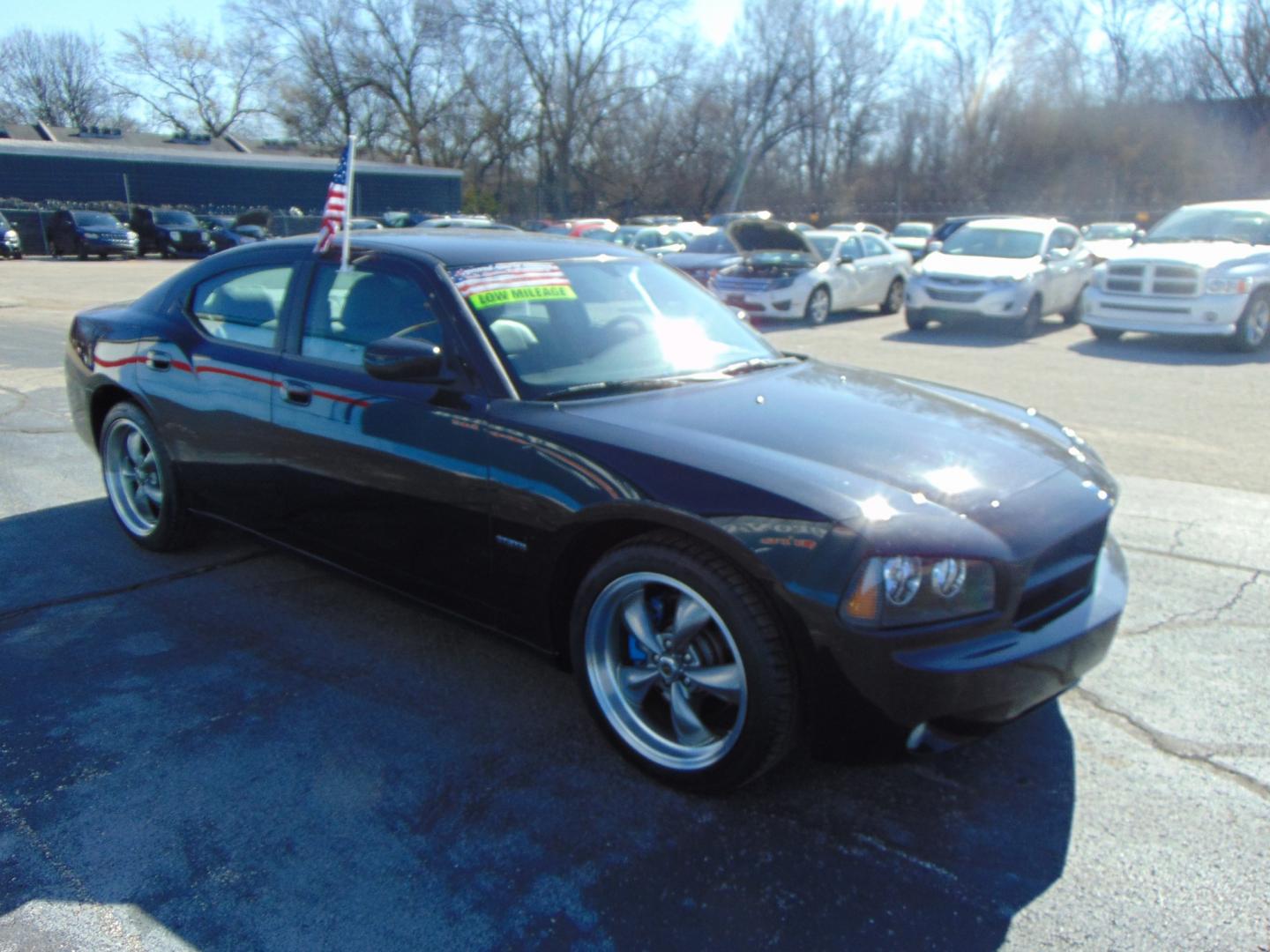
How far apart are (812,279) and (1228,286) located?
5589mm

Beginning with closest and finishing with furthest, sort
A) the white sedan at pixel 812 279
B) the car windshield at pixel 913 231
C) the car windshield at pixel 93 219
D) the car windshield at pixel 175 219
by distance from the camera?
the white sedan at pixel 812 279, the car windshield at pixel 93 219, the car windshield at pixel 175 219, the car windshield at pixel 913 231

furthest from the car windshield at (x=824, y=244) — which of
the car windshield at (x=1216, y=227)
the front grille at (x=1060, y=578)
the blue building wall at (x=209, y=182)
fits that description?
the blue building wall at (x=209, y=182)

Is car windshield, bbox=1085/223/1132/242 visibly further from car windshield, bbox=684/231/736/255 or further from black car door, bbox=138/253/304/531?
black car door, bbox=138/253/304/531

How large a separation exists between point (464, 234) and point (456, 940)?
2835 millimetres

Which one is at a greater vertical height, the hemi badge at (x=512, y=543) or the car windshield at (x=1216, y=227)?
the car windshield at (x=1216, y=227)

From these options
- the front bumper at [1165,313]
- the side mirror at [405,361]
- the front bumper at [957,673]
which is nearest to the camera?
the front bumper at [957,673]

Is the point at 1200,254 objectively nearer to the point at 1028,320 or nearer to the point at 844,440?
the point at 1028,320

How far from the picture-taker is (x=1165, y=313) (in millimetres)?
12641

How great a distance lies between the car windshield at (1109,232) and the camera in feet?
92.8

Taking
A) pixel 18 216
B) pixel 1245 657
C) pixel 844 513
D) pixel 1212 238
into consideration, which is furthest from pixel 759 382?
pixel 18 216

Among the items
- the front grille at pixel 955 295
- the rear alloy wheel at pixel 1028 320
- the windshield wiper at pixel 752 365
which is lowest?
the rear alloy wheel at pixel 1028 320

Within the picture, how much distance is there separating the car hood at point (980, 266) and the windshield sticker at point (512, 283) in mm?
11783

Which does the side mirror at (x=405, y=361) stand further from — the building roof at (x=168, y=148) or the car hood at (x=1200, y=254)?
Result: the building roof at (x=168, y=148)

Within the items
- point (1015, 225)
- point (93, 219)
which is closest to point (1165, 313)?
point (1015, 225)
